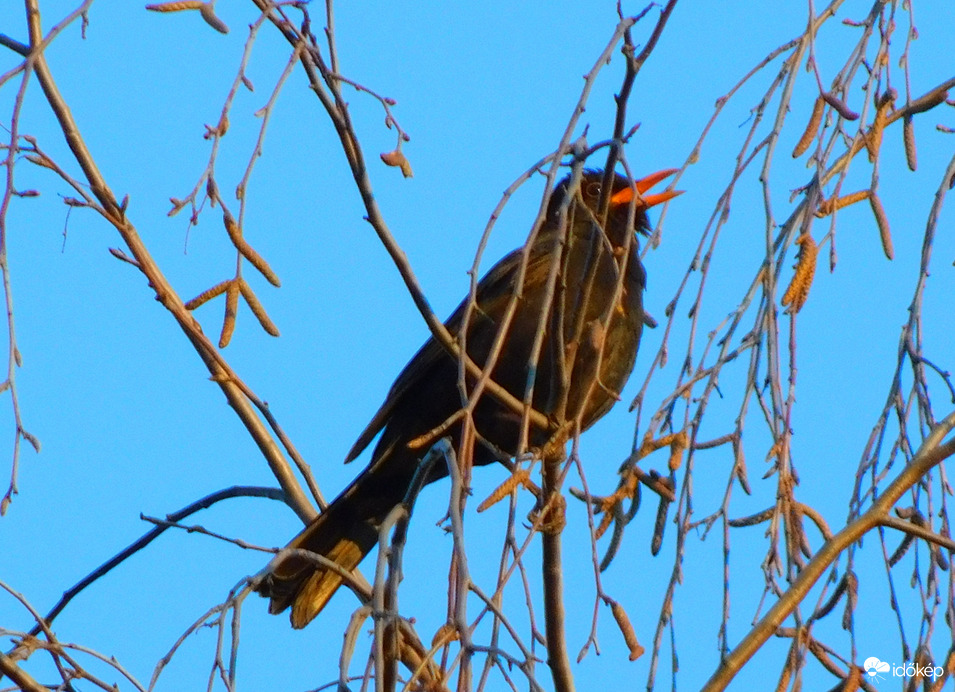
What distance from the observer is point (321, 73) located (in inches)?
106

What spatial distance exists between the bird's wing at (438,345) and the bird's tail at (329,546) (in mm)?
185

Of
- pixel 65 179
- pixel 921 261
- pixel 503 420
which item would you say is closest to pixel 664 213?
pixel 921 261

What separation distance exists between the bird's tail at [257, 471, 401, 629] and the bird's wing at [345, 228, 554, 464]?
0.18 metres

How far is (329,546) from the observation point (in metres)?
5.14

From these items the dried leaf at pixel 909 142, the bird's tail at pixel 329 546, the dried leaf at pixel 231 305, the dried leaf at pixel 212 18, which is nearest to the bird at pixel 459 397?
the bird's tail at pixel 329 546

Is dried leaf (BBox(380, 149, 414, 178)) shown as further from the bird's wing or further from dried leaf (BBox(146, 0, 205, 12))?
the bird's wing

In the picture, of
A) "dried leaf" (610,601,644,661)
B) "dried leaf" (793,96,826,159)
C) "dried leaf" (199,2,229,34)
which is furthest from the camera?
"dried leaf" (793,96,826,159)

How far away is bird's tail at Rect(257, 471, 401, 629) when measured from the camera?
4910 millimetres

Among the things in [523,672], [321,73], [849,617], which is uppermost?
[321,73]

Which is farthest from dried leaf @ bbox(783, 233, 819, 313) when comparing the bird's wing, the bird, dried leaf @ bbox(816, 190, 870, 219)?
the bird's wing

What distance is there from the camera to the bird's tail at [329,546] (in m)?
4.91

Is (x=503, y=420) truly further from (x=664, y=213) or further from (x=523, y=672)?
(x=523, y=672)

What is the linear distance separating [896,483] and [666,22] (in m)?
1.15

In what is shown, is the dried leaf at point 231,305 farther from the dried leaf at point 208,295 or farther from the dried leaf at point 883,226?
the dried leaf at point 883,226
